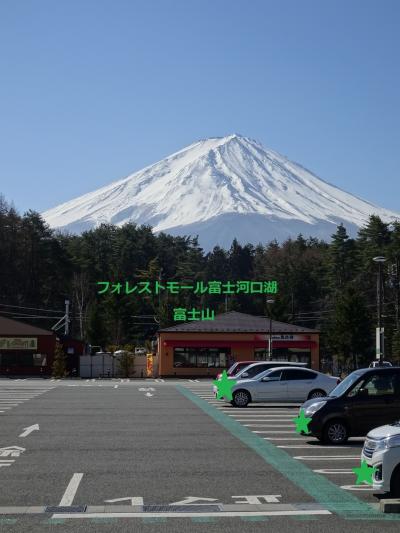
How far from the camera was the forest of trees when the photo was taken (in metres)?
85.8

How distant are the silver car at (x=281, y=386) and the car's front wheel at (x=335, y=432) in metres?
11.0

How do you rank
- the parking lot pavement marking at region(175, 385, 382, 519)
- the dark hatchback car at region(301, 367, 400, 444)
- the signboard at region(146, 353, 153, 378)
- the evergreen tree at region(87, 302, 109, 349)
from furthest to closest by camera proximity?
1. the evergreen tree at region(87, 302, 109, 349)
2. the signboard at region(146, 353, 153, 378)
3. the dark hatchback car at region(301, 367, 400, 444)
4. the parking lot pavement marking at region(175, 385, 382, 519)

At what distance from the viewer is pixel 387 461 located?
11.1 metres

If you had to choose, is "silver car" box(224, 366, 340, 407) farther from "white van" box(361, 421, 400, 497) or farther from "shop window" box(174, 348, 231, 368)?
"shop window" box(174, 348, 231, 368)

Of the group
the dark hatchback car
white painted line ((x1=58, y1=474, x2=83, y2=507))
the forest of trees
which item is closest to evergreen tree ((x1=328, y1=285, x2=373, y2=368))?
the forest of trees

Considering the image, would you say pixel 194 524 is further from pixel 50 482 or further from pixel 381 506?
pixel 50 482

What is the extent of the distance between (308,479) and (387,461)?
273cm

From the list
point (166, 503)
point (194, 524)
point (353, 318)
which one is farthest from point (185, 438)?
point (353, 318)

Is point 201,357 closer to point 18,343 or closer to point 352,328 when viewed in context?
point 18,343

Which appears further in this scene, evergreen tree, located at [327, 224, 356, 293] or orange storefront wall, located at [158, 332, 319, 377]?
evergreen tree, located at [327, 224, 356, 293]

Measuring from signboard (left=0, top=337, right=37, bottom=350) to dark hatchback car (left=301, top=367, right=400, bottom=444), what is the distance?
52593 mm

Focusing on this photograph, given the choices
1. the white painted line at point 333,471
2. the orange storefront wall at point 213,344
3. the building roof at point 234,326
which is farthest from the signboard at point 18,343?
the white painted line at point 333,471

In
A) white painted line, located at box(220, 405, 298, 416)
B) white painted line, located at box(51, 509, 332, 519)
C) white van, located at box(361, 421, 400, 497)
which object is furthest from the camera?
white painted line, located at box(220, 405, 298, 416)

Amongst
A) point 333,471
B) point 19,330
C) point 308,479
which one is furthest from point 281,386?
point 19,330
